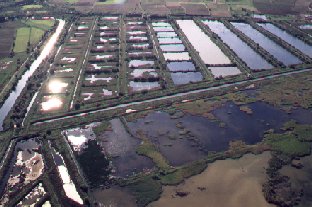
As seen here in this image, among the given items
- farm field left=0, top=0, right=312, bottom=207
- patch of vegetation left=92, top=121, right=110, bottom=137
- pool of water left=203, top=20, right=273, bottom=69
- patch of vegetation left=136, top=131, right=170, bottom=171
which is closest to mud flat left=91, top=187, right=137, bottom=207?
farm field left=0, top=0, right=312, bottom=207

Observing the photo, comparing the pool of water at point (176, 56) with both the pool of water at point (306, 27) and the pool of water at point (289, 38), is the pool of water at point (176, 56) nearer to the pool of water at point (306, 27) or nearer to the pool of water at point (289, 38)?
the pool of water at point (289, 38)

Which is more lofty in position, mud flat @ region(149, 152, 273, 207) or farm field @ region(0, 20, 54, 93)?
farm field @ region(0, 20, 54, 93)

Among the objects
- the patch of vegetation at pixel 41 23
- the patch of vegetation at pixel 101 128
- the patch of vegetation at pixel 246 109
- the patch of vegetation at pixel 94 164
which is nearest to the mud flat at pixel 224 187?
the patch of vegetation at pixel 94 164

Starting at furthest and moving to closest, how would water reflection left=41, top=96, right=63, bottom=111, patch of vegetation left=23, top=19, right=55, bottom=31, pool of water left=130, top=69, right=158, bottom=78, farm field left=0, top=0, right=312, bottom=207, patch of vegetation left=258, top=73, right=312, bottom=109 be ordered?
patch of vegetation left=23, top=19, right=55, bottom=31
pool of water left=130, top=69, right=158, bottom=78
patch of vegetation left=258, top=73, right=312, bottom=109
water reflection left=41, top=96, right=63, bottom=111
farm field left=0, top=0, right=312, bottom=207

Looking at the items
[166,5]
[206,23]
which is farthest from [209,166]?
[166,5]

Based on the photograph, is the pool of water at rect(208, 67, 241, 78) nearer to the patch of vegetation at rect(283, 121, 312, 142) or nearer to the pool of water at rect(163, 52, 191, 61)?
the pool of water at rect(163, 52, 191, 61)

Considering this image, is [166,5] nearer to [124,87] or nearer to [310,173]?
[124,87]

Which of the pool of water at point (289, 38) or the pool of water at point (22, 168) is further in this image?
the pool of water at point (289, 38)
